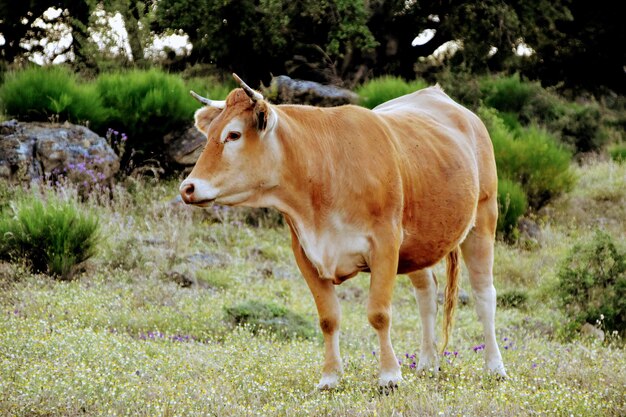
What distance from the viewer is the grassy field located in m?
4.89

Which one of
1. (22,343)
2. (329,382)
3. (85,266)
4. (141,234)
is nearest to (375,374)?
(329,382)

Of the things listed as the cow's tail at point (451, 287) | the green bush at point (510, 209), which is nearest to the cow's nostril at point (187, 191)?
the cow's tail at point (451, 287)

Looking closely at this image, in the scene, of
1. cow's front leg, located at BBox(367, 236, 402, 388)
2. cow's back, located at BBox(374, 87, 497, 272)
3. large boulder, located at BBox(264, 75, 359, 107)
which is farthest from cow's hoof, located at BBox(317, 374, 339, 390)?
large boulder, located at BBox(264, 75, 359, 107)

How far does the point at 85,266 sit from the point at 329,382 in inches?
214

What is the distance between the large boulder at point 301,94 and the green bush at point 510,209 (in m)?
3.59

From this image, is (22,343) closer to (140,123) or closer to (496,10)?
(140,123)

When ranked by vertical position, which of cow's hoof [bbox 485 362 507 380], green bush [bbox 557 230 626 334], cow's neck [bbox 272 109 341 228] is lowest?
green bush [bbox 557 230 626 334]

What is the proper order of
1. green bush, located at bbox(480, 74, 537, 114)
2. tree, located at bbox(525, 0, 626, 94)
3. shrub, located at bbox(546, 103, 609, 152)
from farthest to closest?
1. tree, located at bbox(525, 0, 626, 94)
2. shrub, located at bbox(546, 103, 609, 152)
3. green bush, located at bbox(480, 74, 537, 114)

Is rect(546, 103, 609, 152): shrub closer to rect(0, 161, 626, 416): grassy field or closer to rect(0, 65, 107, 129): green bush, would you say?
rect(0, 161, 626, 416): grassy field

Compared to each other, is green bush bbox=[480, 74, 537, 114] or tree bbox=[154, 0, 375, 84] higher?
tree bbox=[154, 0, 375, 84]

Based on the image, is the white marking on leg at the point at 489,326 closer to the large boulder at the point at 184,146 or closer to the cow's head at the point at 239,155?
the cow's head at the point at 239,155

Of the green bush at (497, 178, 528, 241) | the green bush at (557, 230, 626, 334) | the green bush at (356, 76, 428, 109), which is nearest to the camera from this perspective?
the green bush at (557, 230, 626, 334)

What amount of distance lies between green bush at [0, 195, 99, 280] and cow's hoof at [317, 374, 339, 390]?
504cm

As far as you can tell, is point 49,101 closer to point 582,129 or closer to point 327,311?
point 327,311
